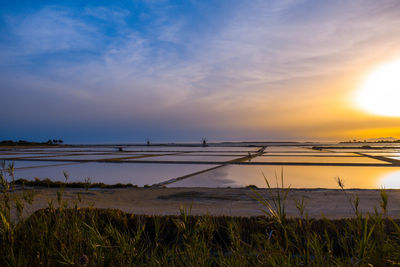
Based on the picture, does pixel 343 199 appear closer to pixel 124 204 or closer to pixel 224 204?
pixel 224 204

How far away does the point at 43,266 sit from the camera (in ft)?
8.27

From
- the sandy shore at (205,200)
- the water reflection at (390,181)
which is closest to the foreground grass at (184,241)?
the sandy shore at (205,200)

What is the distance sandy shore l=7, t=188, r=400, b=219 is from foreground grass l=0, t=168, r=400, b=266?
2329 mm

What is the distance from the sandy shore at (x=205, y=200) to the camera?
23.3ft

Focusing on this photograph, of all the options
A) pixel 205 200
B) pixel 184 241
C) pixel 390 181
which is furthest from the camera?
pixel 390 181

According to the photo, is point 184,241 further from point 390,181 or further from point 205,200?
point 390,181

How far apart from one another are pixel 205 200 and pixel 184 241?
5.83 metres

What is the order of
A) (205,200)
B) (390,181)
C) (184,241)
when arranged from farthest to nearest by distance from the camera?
(390,181)
(205,200)
(184,241)

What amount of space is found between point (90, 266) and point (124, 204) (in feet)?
19.6

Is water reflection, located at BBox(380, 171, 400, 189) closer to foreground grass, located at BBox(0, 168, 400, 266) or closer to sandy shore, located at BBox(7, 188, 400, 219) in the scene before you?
sandy shore, located at BBox(7, 188, 400, 219)

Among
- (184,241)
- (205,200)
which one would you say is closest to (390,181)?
(205,200)

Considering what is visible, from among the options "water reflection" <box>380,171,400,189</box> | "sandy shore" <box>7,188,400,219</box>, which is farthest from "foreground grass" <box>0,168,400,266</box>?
"water reflection" <box>380,171,400,189</box>

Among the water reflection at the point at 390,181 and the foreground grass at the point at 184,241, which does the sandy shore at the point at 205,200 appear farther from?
the water reflection at the point at 390,181

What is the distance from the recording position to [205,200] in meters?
8.20
